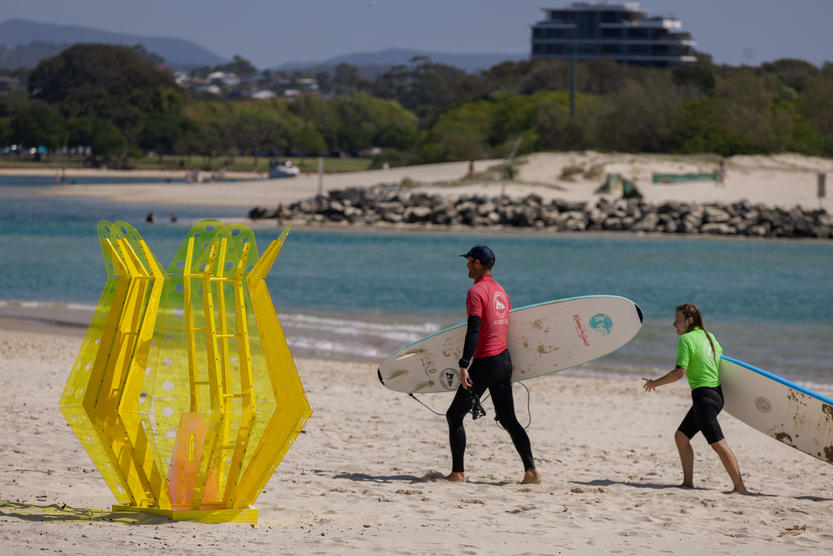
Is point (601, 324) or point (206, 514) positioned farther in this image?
point (601, 324)

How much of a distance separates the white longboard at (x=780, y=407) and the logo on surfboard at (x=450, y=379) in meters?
1.86

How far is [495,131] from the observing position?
70.7m

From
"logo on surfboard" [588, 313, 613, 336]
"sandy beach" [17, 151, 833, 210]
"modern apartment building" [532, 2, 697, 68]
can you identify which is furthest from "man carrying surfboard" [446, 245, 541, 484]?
"modern apartment building" [532, 2, 697, 68]

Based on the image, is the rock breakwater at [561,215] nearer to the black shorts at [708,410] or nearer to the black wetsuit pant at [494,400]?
the black shorts at [708,410]

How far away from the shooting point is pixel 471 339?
507 cm

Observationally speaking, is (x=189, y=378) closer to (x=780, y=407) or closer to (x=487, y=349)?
(x=487, y=349)

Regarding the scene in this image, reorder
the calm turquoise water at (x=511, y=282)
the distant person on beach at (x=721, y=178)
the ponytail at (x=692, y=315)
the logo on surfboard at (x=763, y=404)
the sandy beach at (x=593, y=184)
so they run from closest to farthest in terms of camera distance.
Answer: the ponytail at (x=692, y=315) < the logo on surfboard at (x=763, y=404) < the calm turquoise water at (x=511, y=282) < the sandy beach at (x=593, y=184) < the distant person on beach at (x=721, y=178)

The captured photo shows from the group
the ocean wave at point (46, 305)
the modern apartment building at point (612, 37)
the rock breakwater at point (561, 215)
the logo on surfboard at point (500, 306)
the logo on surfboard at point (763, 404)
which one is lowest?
the rock breakwater at point (561, 215)

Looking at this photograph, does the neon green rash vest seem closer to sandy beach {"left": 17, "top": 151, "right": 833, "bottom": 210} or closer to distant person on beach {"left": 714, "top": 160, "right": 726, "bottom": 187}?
sandy beach {"left": 17, "top": 151, "right": 833, "bottom": 210}

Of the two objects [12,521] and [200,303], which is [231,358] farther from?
[12,521]

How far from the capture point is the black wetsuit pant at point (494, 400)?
5191 mm

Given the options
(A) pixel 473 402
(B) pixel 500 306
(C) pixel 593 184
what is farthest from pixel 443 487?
(C) pixel 593 184

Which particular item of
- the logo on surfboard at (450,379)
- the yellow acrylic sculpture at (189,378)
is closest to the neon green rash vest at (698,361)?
the logo on surfboard at (450,379)

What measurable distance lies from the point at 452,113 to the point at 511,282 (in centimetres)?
6055
